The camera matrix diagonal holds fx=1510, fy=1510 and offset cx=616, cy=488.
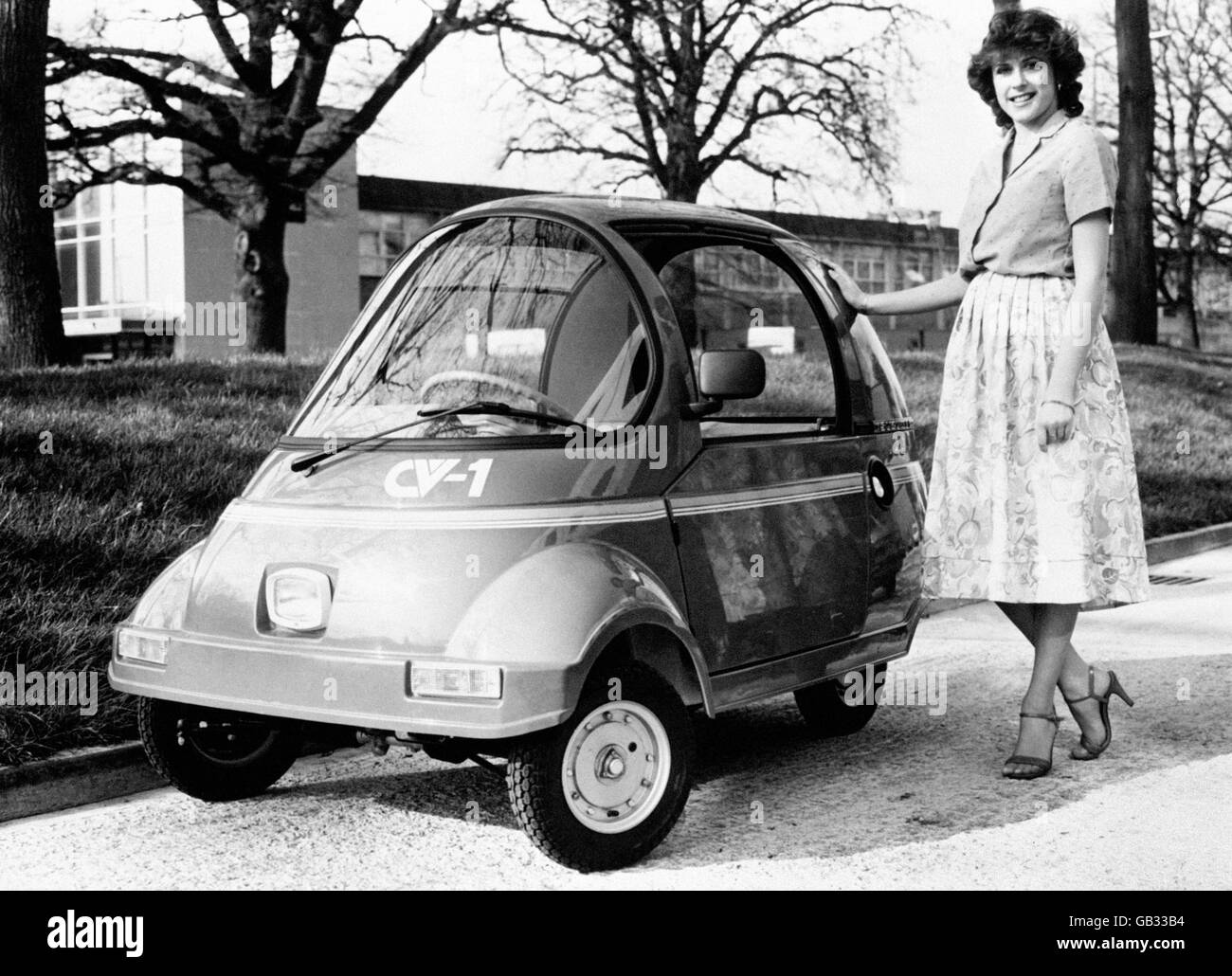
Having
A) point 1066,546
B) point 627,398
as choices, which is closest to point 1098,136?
point 1066,546

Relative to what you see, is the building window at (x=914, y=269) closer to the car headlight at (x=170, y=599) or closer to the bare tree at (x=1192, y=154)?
the bare tree at (x=1192, y=154)

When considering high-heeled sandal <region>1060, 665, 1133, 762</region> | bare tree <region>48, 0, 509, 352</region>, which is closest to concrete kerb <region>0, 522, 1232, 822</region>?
high-heeled sandal <region>1060, 665, 1133, 762</region>

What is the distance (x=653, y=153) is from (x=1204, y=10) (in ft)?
65.9

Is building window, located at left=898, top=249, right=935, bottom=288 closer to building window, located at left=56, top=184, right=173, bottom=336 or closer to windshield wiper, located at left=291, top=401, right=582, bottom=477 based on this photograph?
building window, located at left=56, top=184, right=173, bottom=336

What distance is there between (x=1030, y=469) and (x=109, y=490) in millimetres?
4690

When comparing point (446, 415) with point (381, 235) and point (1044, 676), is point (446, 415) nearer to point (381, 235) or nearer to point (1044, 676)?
point (1044, 676)

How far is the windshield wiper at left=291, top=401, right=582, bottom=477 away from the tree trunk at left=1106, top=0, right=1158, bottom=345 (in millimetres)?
21845

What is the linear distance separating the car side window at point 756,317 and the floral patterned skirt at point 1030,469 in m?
0.54

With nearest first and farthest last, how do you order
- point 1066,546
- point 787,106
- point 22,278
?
point 1066,546, point 22,278, point 787,106

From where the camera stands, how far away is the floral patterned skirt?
16.4ft

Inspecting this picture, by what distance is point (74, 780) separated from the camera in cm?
507

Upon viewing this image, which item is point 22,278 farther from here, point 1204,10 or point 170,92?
point 1204,10

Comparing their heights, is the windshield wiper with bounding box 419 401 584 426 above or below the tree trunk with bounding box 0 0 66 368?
below

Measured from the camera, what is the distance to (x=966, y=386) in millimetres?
5133
